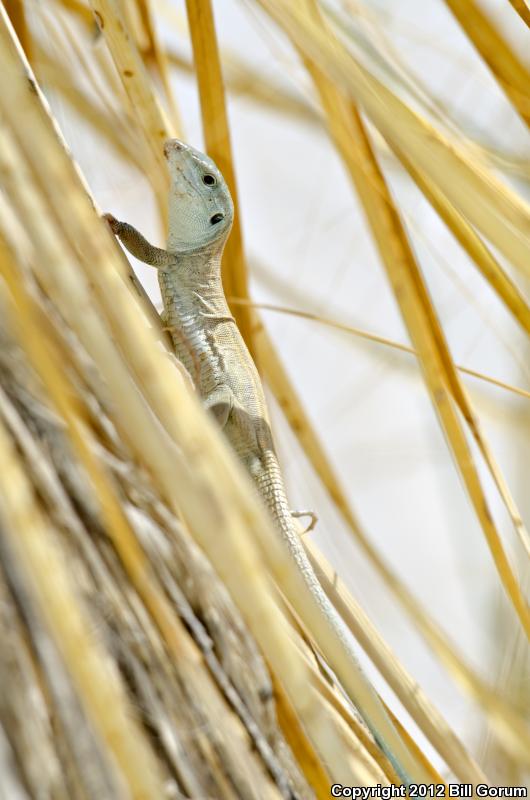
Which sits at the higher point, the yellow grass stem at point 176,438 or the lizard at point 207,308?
the lizard at point 207,308

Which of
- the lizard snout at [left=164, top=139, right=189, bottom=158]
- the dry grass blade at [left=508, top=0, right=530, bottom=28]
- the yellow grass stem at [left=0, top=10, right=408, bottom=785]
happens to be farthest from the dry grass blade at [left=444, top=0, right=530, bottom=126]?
the lizard snout at [left=164, top=139, right=189, bottom=158]

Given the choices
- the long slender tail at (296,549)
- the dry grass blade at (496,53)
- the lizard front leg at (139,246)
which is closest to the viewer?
the dry grass blade at (496,53)

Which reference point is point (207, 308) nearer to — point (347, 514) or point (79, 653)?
point (347, 514)

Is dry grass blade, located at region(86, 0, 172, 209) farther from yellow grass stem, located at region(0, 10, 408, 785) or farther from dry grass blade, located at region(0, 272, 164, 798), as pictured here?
dry grass blade, located at region(0, 272, 164, 798)

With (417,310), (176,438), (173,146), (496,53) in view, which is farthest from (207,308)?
(176,438)

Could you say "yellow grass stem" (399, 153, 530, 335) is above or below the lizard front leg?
below

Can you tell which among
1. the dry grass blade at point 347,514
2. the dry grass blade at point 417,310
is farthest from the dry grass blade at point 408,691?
the dry grass blade at point 417,310

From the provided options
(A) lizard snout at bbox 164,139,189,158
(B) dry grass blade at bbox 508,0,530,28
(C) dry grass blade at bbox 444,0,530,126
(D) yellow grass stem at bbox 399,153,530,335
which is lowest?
(D) yellow grass stem at bbox 399,153,530,335

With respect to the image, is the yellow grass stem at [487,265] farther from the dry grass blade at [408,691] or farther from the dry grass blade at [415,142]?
the dry grass blade at [408,691]
